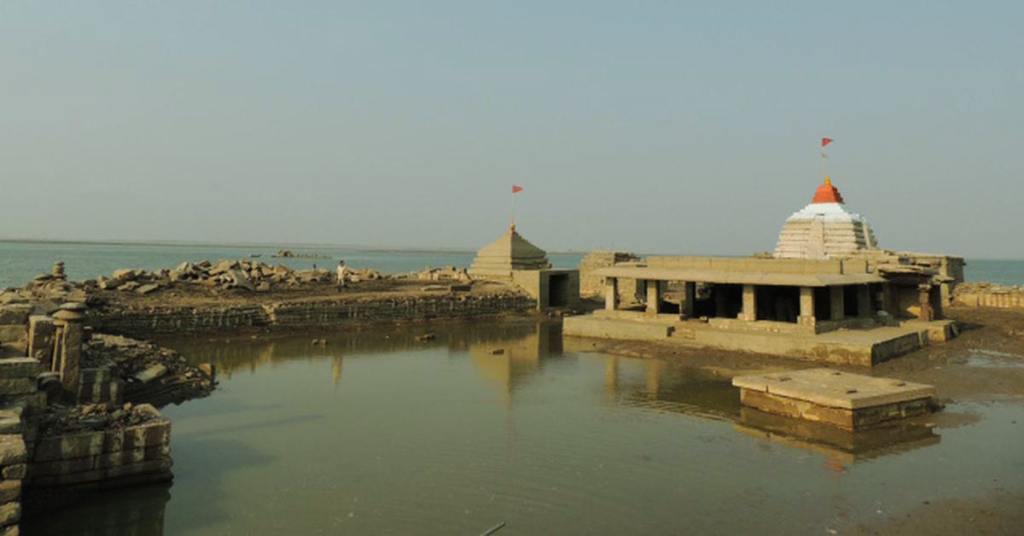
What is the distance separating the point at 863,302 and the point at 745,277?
13.6ft

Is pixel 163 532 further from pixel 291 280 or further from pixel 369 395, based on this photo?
pixel 291 280

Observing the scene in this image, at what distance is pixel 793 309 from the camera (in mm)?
19828

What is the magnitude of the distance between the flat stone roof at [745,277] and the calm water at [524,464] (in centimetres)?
568

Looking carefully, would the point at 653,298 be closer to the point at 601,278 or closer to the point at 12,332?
the point at 601,278

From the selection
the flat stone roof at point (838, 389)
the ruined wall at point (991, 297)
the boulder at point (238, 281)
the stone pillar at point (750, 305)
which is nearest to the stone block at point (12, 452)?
the flat stone roof at point (838, 389)

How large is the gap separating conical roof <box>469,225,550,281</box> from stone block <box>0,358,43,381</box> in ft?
75.2

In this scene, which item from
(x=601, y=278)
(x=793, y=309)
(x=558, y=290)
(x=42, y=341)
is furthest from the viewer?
(x=601, y=278)

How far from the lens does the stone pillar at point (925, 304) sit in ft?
61.4

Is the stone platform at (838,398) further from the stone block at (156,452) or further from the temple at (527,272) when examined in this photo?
→ the temple at (527,272)

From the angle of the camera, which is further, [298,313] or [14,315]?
[298,313]

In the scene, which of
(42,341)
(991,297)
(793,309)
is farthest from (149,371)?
(991,297)

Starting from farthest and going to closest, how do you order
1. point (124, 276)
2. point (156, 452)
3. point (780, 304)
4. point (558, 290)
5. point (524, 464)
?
point (558, 290) < point (124, 276) < point (780, 304) < point (524, 464) < point (156, 452)

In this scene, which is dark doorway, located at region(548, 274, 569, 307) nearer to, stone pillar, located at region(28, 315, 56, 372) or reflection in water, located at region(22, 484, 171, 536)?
stone pillar, located at region(28, 315, 56, 372)

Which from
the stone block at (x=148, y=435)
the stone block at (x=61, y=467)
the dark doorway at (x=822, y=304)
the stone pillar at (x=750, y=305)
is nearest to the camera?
the stone block at (x=61, y=467)
